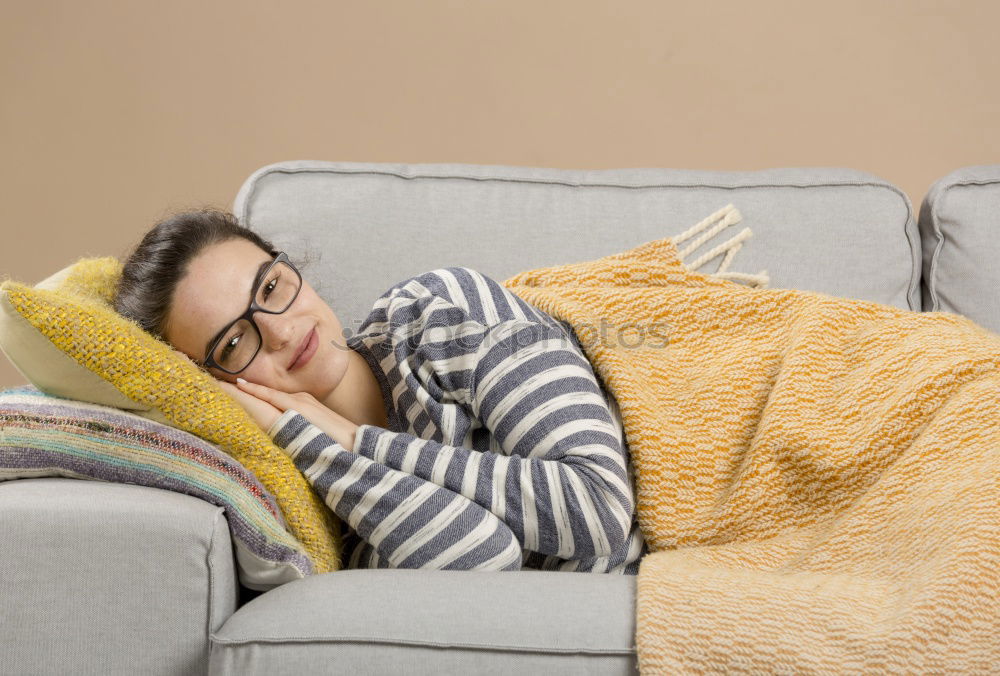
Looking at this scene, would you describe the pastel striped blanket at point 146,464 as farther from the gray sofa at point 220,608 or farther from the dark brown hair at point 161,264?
the dark brown hair at point 161,264

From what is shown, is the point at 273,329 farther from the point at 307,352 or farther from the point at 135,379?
the point at 135,379

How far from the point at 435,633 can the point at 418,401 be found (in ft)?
1.41

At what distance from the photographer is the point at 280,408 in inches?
48.9

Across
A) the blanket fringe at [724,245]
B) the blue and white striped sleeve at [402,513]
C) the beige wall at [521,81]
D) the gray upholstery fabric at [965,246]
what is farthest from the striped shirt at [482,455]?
the beige wall at [521,81]

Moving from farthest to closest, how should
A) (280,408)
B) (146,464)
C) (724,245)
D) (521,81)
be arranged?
(521,81), (724,245), (280,408), (146,464)

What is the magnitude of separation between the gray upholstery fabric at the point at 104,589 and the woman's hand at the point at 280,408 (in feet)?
0.92

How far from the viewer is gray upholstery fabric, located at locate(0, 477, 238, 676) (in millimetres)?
930

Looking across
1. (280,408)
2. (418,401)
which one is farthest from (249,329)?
(418,401)

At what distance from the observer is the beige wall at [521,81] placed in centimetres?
234

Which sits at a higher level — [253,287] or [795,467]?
[253,287]

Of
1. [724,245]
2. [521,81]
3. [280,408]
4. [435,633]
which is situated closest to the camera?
[435,633]

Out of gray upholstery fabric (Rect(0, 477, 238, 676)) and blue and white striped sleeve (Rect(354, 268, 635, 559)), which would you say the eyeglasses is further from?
gray upholstery fabric (Rect(0, 477, 238, 676))

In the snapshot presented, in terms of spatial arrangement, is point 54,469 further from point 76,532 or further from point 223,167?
point 223,167

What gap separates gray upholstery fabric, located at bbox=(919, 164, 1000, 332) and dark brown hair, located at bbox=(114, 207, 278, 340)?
1.21 metres
